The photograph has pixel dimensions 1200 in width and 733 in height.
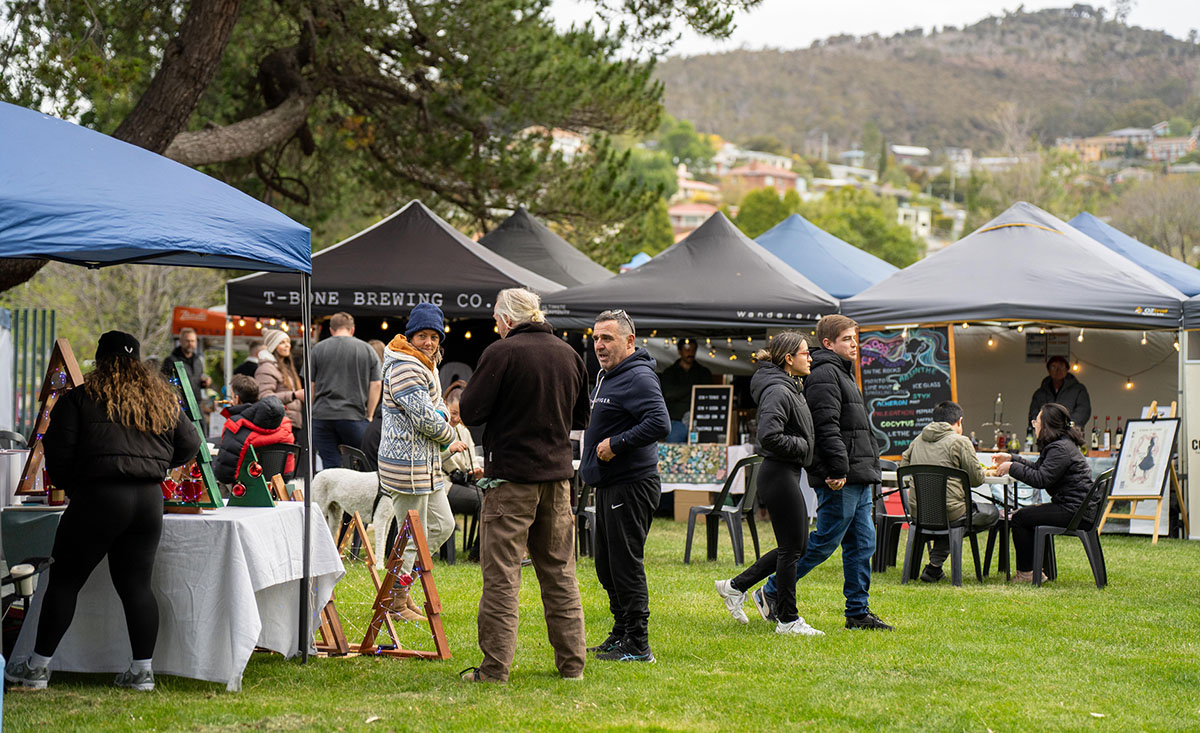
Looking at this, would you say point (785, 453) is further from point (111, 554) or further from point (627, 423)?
point (111, 554)

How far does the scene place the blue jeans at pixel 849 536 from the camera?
6516 mm

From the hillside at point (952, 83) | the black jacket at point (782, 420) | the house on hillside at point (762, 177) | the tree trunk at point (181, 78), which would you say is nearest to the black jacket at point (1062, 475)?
the black jacket at point (782, 420)

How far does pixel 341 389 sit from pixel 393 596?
450 centimetres

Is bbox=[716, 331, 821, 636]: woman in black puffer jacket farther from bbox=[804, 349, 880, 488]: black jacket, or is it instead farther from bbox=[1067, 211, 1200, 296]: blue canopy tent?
bbox=[1067, 211, 1200, 296]: blue canopy tent

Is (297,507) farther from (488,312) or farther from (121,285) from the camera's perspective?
(121,285)

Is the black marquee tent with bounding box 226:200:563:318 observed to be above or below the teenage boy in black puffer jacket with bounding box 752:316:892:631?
above

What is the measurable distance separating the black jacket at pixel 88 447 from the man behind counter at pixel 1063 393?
9.83 metres

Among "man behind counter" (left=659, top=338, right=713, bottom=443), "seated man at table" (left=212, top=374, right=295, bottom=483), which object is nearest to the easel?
"man behind counter" (left=659, top=338, right=713, bottom=443)

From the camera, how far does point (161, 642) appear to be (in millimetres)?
5203

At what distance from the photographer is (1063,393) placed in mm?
12891

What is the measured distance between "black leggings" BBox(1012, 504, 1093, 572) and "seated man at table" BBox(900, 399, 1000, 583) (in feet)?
0.57

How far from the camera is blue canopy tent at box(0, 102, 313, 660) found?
4.41m

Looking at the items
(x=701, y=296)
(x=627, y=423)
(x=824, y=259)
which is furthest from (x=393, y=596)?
(x=824, y=259)

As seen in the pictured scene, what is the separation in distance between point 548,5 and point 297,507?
1197cm
